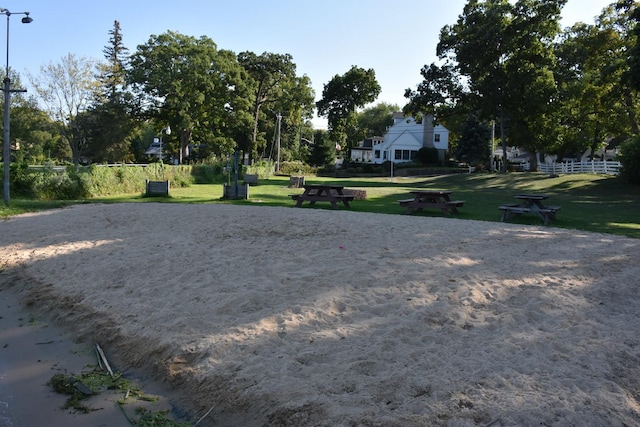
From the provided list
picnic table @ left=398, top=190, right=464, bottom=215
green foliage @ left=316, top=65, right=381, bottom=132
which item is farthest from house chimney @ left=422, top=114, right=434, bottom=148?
picnic table @ left=398, top=190, right=464, bottom=215

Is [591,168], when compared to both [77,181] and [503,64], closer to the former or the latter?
[503,64]

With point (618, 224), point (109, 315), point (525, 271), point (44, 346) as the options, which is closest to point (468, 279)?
point (525, 271)

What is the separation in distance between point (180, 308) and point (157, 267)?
6.46ft

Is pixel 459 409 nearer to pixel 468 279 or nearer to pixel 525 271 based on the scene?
pixel 468 279

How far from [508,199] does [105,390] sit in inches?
898

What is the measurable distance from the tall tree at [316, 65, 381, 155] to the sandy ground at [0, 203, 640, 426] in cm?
6982

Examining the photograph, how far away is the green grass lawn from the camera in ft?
48.1

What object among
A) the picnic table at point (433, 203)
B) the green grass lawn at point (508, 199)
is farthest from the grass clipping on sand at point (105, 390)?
the picnic table at point (433, 203)

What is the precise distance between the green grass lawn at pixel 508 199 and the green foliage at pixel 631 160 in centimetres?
63

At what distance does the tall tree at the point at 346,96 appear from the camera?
78.8 meters

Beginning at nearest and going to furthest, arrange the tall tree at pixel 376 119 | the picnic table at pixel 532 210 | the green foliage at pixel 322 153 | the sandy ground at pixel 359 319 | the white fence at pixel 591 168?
the sandy ground at pixel 359 319
the picnic table at pixel 532 210
the white fence at pixel 591 168
the green foliage at pixel 322 153
the tall tree at pixel 376 119

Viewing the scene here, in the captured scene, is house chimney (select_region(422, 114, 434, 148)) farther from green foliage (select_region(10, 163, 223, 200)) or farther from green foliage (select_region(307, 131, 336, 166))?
green foliage (select_region(10, 163, 223, 200))

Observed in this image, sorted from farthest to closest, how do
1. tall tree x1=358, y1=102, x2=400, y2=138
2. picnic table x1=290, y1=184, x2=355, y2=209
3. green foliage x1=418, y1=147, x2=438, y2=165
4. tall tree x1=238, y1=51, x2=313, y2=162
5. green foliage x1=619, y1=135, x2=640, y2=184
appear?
tall tree x1=358, y1=102, x2=400, y2=138 → green foliage x1=418, y1=147, x2=438, y2=165 → tall tree x1=238, y1=51, x2=313, y2=162 → green foliage x1=619, y1=135, x2=640, y2=184 → picnic table x1=290, y1=184, x2=355, y2=209

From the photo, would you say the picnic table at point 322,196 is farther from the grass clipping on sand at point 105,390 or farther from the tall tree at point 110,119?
the tall tree at point 110,119
